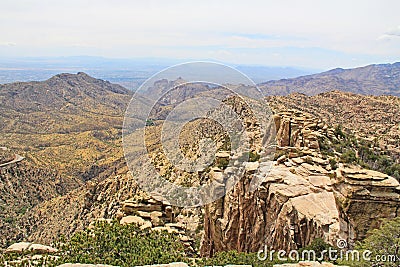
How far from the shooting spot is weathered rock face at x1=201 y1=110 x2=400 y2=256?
50.0 ft

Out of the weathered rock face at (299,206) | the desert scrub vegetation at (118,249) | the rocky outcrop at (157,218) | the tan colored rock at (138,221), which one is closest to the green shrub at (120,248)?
the desert scrub vegetation at (118,249)

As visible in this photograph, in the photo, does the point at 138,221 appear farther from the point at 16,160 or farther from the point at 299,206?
the point at 16,160

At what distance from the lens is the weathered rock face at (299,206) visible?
50.0ft

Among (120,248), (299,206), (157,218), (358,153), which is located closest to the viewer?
(299,206)

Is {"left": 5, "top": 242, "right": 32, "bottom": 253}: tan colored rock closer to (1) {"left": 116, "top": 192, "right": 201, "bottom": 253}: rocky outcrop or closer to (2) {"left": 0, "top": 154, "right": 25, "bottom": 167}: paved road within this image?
(1) {"left": 116, "top": 192, "right": 201, "bottom": 253}: rocky outcrop

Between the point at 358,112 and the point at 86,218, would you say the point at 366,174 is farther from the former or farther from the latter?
the point at 358,112

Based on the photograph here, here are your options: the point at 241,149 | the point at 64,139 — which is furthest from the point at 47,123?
the point at 241,149

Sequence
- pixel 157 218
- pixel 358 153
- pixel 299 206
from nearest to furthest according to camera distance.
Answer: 1. pixel 299 206
2. pixel 157 218
3. pixel 358 153

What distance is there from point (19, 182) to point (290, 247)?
72490mm

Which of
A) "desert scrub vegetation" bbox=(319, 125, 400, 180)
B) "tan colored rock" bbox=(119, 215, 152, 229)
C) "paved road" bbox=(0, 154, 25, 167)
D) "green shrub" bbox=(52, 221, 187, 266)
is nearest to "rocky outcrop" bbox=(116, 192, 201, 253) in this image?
"tan colored rock" bbox=(119, 215, 152, 229)

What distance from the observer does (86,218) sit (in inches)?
1788

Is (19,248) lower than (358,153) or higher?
lower

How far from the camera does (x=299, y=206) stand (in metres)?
16.1

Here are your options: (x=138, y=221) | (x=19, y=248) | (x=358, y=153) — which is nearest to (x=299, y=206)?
(x=138, y=221)
